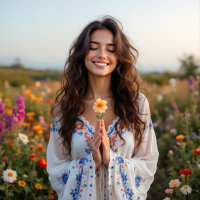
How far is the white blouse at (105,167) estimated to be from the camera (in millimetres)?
1834

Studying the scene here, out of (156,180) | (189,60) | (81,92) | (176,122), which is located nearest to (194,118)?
(176,122)

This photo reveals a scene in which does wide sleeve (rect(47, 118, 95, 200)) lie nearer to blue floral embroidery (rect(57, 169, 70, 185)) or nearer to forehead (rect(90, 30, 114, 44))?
blue floral embroidery (rect(57, 169, 70, 185))

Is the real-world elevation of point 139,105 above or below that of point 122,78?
below

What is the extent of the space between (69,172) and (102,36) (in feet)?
3.64

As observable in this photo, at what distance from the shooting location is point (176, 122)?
4223 millimetres

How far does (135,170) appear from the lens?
77.2 inches

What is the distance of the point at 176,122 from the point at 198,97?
4.16ft

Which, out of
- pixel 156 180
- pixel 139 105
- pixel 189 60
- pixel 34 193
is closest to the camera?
pixel 139 105

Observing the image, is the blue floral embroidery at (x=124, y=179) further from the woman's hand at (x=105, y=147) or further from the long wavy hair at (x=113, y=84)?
the long wavy hair at (x=113, y=84)

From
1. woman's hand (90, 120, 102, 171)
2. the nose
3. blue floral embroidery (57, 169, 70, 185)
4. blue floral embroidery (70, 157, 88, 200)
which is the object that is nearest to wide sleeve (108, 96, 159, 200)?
woman's hand (90, 120, 102, 171)

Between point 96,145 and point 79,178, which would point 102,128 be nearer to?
point 96,145

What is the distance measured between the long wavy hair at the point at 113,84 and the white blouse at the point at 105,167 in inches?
2.2

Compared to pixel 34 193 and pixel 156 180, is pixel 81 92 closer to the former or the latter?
pixel 34 193

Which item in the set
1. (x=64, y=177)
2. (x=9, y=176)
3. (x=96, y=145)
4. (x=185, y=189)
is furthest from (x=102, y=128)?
(x=9, y=176)
